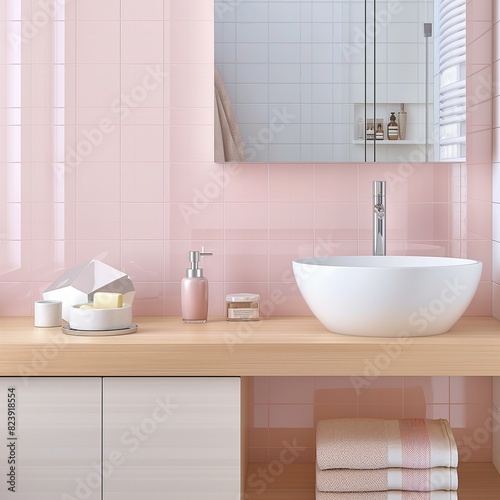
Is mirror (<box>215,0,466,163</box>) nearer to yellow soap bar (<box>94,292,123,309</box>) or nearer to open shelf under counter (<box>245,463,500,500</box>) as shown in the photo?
yellow soap bar (<box>94,292,123,309</box>)

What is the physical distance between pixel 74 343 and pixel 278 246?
74 centimetres

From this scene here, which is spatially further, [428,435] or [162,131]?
[162,131]

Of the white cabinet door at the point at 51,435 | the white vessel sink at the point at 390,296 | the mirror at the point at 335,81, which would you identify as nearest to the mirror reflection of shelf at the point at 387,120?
the mirror at the point at 335,81

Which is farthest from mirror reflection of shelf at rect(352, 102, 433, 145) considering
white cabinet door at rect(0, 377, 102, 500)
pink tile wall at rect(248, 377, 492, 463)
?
white cabinet door at rect(0, 377, 102, 500)

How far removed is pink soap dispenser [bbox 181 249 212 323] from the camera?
2260 millimetres

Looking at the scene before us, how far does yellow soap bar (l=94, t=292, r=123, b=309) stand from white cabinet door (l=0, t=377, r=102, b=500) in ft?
0.73

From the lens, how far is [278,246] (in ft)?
8.04

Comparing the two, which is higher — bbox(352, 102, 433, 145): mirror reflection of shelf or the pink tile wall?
bbox(352, 102, 433, 145): mirror reflection of shelf

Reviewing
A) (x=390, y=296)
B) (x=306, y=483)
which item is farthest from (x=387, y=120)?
(x=306, y=483)

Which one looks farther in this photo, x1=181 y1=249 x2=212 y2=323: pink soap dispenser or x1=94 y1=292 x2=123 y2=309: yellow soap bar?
x1=181 y1=249 x2=212 y2=323: pink soap dispenser

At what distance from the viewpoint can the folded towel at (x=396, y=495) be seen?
83.0 inches

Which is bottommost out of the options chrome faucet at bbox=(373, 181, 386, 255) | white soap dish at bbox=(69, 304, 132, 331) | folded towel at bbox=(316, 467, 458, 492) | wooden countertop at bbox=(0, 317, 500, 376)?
folded towel at bbox=(316, 467, 458, 492)

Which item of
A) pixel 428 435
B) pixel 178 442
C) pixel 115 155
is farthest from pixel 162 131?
pixel 428 435

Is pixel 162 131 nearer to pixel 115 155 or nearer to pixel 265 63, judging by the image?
pixel 115 155
